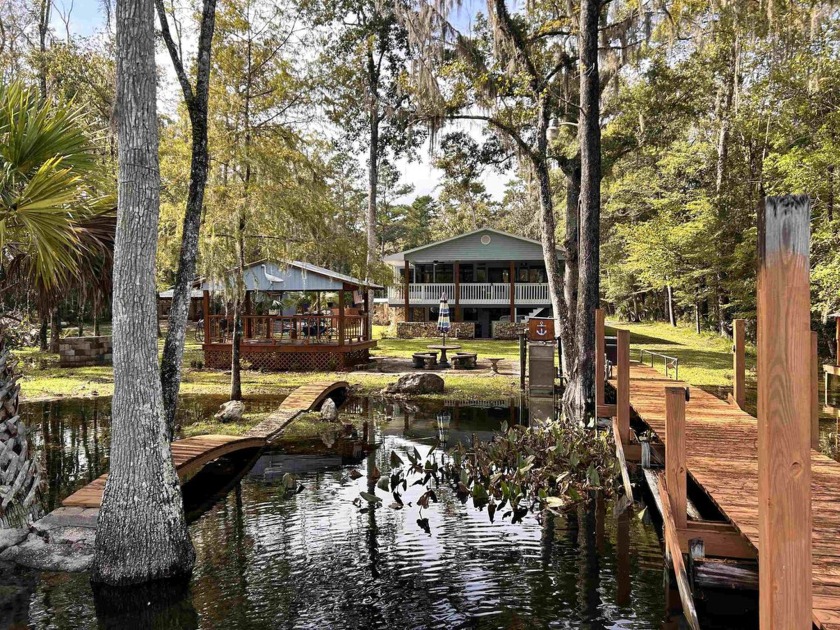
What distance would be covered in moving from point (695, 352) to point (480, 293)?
1122 cm

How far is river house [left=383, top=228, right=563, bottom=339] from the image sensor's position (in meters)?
30.3

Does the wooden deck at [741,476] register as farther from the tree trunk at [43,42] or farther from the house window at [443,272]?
the house window at [443,272]

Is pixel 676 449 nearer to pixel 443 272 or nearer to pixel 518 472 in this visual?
pixel 518 472

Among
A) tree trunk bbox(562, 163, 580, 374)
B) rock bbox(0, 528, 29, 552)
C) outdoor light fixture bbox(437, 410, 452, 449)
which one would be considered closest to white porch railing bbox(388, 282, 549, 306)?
tree trunk bbox(562, 163, 580, 374)

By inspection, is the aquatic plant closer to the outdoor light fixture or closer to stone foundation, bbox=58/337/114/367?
the outdoor light fixture

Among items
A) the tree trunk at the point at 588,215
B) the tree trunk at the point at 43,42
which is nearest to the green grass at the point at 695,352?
the tree trunk at the point at 588,215

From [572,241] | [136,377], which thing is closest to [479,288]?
[572,241]

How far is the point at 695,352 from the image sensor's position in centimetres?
2311

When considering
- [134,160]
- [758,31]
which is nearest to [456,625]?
[134,160]

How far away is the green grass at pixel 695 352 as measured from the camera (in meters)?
16.7

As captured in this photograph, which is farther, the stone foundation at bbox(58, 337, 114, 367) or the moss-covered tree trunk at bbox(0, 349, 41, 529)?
the stone foundation at bbox(58, 337, 114, 367)

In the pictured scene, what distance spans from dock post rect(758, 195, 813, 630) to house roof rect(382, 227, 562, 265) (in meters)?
28.1

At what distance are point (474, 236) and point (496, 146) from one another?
13219 millimetres

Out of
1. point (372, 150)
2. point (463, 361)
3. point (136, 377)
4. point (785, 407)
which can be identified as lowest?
point (463, 361)
